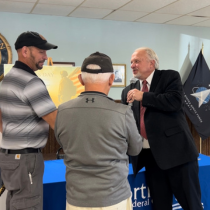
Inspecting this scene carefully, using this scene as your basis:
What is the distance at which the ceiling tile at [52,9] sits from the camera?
4.07 m

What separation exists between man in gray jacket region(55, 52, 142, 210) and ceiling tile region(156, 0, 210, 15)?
3.13 meters

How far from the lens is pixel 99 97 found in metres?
1.20

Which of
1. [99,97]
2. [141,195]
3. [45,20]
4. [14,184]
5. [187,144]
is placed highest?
[45,20]

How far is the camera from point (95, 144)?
1.17 m

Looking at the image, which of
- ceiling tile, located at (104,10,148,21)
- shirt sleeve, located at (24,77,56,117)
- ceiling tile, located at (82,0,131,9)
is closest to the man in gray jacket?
shirt sleeve, located at (24,77,56,117)

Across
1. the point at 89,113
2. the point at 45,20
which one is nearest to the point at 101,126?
the point at 89,113

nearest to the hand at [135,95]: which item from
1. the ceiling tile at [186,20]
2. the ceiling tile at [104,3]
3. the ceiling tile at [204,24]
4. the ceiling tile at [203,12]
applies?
the ceiling tile at [104,3]

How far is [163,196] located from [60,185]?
2.29ft

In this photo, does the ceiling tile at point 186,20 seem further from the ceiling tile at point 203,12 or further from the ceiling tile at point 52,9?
the ceiling tile at point 52,9

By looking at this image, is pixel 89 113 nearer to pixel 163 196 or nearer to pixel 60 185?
pixel 60 185

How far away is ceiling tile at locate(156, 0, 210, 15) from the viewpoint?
3877 mm

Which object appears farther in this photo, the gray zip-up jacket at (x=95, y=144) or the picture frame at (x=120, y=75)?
the picture frame at (x=120, y=75)

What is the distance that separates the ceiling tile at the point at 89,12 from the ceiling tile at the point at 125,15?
0.47 ft

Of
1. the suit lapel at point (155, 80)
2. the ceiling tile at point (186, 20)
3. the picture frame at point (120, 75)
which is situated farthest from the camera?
the picture frame at point (120, 75)
